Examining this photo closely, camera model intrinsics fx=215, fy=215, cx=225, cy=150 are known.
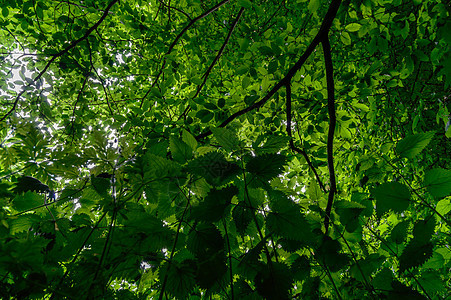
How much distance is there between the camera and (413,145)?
3.05 feet

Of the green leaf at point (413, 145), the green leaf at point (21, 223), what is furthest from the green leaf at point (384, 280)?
the green leaf at point (21, 223)

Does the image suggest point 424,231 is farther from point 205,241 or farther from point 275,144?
point 205,241

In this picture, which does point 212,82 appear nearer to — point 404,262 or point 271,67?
point 271,67

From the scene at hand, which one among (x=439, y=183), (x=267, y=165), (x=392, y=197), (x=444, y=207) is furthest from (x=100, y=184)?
(x=444, y=207)

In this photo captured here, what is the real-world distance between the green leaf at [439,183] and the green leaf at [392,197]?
147 mm

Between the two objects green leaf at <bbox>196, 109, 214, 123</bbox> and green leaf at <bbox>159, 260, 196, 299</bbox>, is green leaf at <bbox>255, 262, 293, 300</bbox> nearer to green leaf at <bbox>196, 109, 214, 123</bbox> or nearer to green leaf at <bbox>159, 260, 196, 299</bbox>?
green leaf at <bbox>159, 260, 196, 299</bbox>

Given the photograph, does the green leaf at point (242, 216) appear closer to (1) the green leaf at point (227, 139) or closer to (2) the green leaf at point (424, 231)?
(1) the green leaf at point (227, 139)

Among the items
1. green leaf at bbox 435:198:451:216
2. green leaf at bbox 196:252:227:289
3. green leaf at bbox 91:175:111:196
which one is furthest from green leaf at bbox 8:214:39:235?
green leaf at bbox 435:198:451:216

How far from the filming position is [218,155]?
734mm

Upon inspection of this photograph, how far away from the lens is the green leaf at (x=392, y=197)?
0.73 m

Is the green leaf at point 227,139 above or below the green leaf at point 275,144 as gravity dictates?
above

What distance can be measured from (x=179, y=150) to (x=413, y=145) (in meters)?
0.99

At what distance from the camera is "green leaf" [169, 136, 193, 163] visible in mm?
809

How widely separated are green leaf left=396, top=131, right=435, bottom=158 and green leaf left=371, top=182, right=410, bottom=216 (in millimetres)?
294
